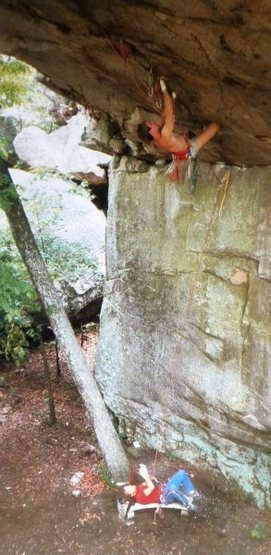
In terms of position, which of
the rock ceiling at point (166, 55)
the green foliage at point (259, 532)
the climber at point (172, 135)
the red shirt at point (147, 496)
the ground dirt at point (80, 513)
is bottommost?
the ground dirt at point (80, 513)

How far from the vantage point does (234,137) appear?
15.7 feet

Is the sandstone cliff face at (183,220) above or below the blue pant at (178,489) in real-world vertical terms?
above

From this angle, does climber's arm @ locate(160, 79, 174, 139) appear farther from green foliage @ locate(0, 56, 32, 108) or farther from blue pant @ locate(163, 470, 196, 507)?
blue pant @ locate(163, 470, 196, 507)

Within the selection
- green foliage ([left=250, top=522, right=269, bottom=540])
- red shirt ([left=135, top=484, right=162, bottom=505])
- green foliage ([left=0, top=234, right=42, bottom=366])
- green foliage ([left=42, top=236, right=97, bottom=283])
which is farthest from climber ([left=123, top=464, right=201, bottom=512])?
green foliage ([left=42, top=236, right=97, bottom=283])

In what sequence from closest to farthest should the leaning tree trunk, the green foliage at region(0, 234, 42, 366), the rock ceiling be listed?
the rock ceiling → the green foliage at region(0, 234, 42, 366) → the leaning tree trunk

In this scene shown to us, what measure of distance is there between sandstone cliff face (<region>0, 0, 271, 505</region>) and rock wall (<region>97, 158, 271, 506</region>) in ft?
0.06

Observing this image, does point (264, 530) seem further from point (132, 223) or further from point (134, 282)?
point (132, 223)

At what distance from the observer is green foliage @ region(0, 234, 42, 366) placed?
621cm

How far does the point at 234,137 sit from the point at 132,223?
2304 millimetres

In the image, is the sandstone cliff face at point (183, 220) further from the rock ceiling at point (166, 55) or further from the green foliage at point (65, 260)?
the green foliage at point (65, 260)

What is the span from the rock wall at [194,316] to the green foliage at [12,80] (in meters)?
1.71

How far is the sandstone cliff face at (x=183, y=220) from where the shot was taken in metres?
3.70

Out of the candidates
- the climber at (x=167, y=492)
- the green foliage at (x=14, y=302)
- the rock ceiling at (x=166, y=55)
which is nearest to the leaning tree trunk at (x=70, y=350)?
the green foliage at (x=14, y=302)

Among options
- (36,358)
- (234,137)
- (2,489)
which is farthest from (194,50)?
(36,358)
